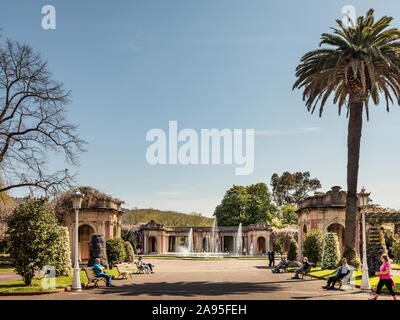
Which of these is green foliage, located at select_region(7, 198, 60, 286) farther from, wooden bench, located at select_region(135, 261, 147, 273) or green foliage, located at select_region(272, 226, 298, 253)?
green foliage, located at select_region(272, 226, 298, 253)

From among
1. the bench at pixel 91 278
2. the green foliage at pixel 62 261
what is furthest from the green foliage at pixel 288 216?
the bench at pixel 91 278

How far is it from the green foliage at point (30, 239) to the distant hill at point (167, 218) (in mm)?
110814

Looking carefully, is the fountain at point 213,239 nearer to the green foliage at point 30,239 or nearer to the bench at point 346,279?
the bench at point 346,279

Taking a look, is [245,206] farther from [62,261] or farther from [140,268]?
[62,261]

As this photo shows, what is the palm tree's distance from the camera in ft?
86.9

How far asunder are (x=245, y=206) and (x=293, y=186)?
19.7 m

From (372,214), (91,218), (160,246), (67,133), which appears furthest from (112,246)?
(160,246)

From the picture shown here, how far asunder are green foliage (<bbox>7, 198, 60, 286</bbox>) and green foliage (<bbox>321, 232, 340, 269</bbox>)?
1914cm

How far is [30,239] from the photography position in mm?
20891

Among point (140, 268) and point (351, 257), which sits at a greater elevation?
point (351, 257)

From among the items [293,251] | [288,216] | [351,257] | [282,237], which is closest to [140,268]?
[351,257]

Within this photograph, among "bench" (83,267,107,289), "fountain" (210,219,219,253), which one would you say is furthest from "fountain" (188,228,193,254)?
"bench" (83,267,107,289)

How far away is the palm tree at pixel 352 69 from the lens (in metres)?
26.5

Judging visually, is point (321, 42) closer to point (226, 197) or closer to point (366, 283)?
point (366, 283)
